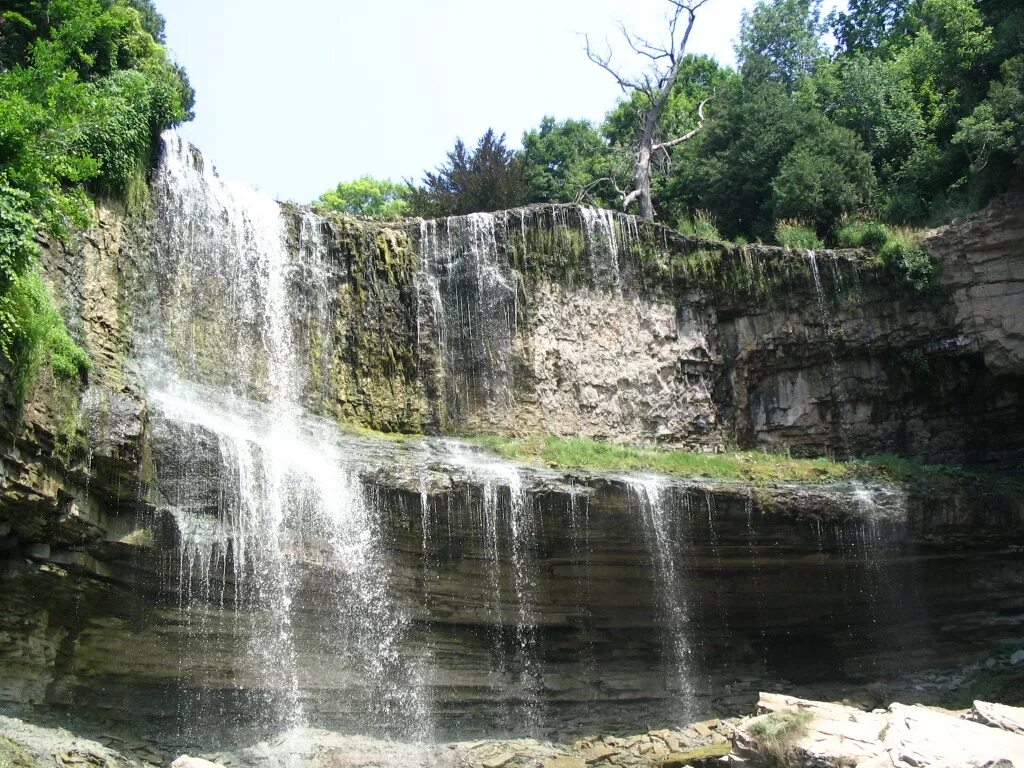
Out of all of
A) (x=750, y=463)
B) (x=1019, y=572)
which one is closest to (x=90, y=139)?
(x=750, y=463)

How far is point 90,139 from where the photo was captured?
1844 centimetres

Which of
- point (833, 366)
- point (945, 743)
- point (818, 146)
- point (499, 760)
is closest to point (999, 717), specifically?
point (945, 743)

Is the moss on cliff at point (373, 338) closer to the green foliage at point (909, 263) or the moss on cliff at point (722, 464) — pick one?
the moss on cliff at point (722, 464)

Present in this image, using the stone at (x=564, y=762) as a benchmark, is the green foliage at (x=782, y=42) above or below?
above

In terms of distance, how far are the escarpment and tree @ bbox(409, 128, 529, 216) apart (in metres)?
7.72

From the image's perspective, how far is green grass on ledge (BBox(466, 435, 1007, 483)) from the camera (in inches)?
763

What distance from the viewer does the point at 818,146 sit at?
29.7m

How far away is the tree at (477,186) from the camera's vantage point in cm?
3153

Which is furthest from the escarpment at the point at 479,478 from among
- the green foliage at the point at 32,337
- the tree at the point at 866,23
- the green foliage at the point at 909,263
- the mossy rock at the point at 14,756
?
the tree at the point at 866,23

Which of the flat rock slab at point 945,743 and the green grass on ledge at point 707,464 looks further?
the green grass on ledge at point 707,464

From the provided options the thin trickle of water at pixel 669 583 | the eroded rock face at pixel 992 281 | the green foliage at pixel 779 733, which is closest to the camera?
the green foliage at pixel 779 733

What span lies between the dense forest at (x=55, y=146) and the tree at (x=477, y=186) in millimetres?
11212

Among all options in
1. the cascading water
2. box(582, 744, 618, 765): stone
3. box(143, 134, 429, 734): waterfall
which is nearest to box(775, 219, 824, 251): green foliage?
the cascading water

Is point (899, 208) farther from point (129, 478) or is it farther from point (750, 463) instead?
point (129, 478)
